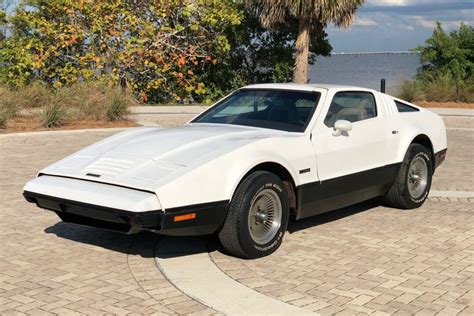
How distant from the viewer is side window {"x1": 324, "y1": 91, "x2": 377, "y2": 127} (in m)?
6.39

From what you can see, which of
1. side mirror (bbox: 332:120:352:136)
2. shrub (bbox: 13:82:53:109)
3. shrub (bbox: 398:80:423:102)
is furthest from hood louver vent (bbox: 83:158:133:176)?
shrub (bbox: 398:80:423:102)

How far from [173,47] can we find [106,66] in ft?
8.44

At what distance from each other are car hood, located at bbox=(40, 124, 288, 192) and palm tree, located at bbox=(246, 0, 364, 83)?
16.6 metres

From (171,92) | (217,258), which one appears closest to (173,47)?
(171,92)

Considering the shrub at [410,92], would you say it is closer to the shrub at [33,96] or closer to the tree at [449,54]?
the tree at [449,54]

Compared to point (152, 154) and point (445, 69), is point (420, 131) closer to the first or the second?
point (152, 154)

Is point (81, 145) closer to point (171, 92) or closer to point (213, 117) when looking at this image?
point (213, 117)

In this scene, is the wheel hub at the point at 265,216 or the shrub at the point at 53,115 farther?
the shrub at the point at 53,115

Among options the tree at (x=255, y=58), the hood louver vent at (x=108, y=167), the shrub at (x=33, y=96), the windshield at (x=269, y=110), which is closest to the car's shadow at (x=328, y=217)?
the windshield at (x=269, y=110)

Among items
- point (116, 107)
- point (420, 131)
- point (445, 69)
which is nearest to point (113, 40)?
point (116, 107)

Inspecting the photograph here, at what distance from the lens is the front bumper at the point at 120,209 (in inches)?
182

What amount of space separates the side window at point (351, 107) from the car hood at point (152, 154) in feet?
2.56

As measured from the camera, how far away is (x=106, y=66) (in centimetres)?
2216

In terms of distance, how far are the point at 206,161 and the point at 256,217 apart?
73cm
